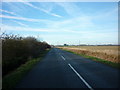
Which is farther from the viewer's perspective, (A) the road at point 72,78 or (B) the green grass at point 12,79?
(B) the green grass at point 12,79

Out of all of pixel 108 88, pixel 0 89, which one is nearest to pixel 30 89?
pixel 0 89

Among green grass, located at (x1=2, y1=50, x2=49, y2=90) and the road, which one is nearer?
the road

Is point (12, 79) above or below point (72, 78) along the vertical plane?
below

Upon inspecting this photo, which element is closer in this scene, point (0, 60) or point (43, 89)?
point (43, 89)

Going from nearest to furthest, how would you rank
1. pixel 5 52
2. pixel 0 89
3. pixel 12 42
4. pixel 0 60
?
pixel 0 89 → pixel 0 60 → pixel 5 52 → pixel 12 42

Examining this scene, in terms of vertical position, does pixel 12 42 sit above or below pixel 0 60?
above

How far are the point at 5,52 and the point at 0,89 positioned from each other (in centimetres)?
823

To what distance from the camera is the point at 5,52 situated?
1496 cm

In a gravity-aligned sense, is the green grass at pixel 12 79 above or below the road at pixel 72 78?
below

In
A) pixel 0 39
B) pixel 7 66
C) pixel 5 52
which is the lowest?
pixel 7 66

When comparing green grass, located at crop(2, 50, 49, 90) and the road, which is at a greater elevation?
the road

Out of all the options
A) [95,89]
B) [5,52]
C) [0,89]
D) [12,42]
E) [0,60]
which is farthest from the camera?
[12,42]

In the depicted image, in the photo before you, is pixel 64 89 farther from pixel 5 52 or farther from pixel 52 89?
pixel 5 52

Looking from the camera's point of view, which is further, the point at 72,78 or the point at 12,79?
the point at 12,79
